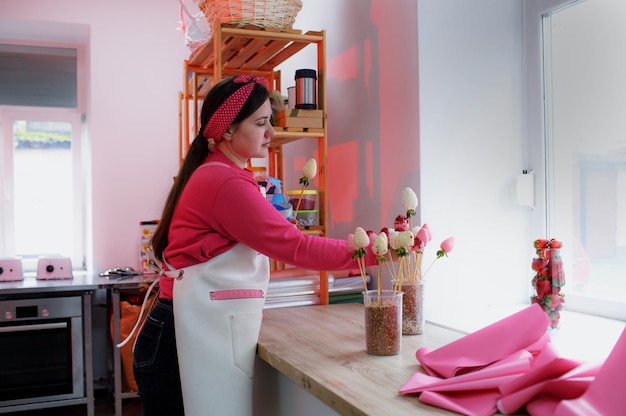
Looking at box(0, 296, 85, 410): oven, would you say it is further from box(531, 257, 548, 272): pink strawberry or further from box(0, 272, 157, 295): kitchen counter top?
box(531, 257, 548, 272): pink strawberry

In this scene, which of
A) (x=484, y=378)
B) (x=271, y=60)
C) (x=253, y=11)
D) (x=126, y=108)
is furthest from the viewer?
(x=126, y=108)

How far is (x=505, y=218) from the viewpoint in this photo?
2.18 m

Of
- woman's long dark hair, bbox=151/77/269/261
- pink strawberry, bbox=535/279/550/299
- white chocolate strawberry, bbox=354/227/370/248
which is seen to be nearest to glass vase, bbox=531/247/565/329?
pink strawberry, bbox=535/279/550/299

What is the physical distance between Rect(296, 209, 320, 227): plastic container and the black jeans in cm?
64

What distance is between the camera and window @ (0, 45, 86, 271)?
414 cm

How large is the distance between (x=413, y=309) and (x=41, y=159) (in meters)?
3.26

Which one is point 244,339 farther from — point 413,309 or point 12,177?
point 12,177

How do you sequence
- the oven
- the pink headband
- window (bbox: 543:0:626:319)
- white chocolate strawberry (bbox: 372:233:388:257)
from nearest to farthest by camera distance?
white chocolate strawberry (bbox: 372:233:388:257) < the pink headband < window (bbox: 543:0:626:319) < the oven

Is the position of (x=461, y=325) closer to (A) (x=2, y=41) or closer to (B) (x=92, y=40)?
(B) (x=92, y=40)

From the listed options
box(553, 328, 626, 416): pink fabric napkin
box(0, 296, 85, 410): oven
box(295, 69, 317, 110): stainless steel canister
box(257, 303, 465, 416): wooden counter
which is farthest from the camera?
box(0, 296, 85, 410): oven

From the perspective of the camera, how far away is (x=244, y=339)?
1.70 meters

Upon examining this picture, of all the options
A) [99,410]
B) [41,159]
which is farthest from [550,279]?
[41,159]

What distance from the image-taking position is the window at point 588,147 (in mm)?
1911

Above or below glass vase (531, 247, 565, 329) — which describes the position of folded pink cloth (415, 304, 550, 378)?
below
